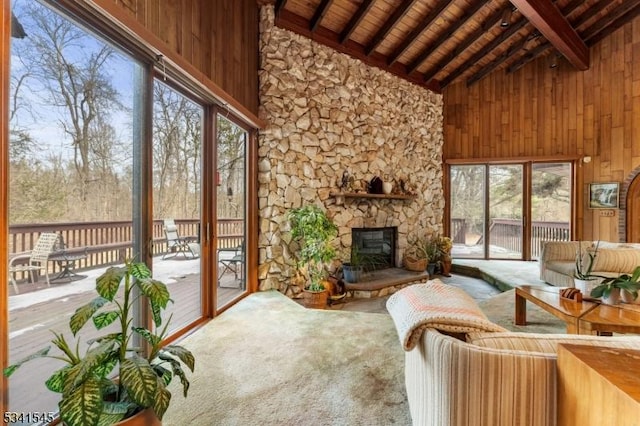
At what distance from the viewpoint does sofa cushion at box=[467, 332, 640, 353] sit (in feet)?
3.43

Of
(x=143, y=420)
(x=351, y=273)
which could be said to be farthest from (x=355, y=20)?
(x=143, y=420)

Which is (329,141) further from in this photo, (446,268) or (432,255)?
(446,268)

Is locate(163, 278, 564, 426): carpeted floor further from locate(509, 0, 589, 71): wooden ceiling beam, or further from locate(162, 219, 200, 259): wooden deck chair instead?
locate(509, 0, 589, 71): wooden ceiling beam

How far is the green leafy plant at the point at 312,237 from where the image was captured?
12.7 ft

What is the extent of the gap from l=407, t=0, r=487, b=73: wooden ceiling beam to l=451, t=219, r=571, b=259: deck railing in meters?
3.30

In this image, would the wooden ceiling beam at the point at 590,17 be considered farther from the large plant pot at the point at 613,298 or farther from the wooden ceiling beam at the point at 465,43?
the large plant pot at the point at 613,298

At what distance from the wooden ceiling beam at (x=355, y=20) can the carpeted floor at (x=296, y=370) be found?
3873mm

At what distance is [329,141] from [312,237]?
1.59m

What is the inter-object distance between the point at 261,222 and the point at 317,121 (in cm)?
169

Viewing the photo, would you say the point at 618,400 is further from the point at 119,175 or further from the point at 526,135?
the point at 526,135

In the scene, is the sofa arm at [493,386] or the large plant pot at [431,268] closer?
the sofa arm at [493,386]

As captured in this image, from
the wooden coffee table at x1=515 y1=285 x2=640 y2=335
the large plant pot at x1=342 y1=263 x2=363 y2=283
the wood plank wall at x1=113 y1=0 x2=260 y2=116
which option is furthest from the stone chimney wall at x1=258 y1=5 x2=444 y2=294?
the wooden coffee table at x1=515 y1=285 x2=640 y2=335

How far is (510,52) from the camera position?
5.49 meters

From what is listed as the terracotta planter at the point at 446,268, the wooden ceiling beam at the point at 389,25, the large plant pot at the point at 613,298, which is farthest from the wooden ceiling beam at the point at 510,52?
the large plant pot at the point at 613,298
